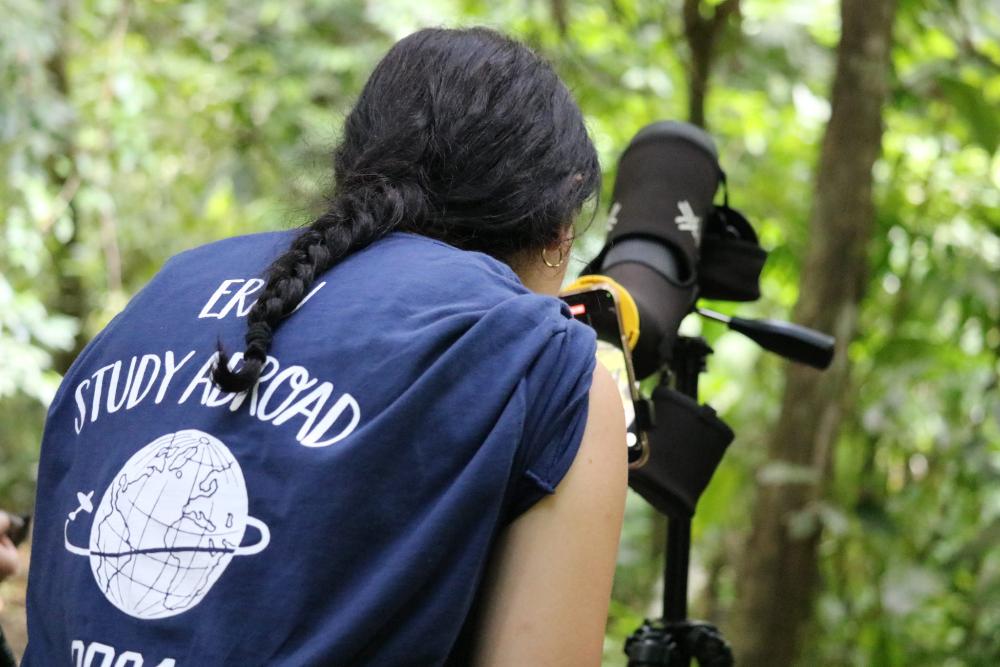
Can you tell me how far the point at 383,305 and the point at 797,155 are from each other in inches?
113

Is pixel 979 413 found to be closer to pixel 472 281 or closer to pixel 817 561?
pixel 817 561

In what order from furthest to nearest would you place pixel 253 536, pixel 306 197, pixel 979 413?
1. pixel 979 413
2. pixel 306 197
3. pixel 253 536

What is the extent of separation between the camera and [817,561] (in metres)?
2.60

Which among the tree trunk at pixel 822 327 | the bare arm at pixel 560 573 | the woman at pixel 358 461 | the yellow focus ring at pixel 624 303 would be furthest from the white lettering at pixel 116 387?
the tree trunk at pixel 822 327

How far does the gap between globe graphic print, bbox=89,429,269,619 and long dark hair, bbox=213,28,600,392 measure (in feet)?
0.59

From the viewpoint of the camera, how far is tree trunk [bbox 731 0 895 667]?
2516 mm

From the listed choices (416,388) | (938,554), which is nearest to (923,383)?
(938,554)

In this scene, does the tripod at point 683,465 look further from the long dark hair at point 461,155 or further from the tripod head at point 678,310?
the long dark hair at point 461,155

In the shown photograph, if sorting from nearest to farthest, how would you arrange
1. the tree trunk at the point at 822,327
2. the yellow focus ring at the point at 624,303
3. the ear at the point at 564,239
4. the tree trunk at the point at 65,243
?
the ear at the point at 564,239, the yellow focus ring at the point at 624,303, the tree trunk at the point at 822,327, the tree trunk at the point at 65,243

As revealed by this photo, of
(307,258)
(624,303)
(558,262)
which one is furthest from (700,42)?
(307,258)

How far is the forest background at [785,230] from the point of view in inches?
99.2

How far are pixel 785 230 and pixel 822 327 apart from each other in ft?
2.20

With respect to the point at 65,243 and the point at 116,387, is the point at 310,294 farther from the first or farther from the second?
the point at 65,243

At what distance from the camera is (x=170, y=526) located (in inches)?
35.9
